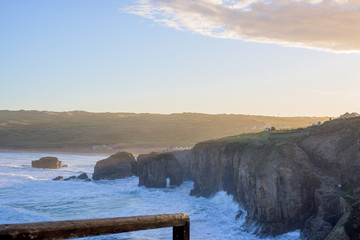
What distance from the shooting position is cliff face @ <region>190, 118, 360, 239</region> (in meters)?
31.7

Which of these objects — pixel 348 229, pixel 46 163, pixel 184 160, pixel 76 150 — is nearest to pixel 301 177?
pixel 348 229

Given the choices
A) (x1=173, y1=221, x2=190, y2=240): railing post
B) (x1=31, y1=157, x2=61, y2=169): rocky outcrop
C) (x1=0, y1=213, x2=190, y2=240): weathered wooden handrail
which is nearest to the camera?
(x1=0, y1=213, x2=190, y2=240): weathered wooden handrail

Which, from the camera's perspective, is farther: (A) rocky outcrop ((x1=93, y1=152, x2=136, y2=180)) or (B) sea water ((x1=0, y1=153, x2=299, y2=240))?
(A) rocky outcrop ((x1=93, y1=152, x2=136, y2=180))

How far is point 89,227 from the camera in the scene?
3.79 metres

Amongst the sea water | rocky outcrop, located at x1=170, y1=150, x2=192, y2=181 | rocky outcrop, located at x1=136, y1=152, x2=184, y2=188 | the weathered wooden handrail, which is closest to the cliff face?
the sea water

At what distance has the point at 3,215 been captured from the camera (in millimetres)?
42000

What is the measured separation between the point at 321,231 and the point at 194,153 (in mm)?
33335

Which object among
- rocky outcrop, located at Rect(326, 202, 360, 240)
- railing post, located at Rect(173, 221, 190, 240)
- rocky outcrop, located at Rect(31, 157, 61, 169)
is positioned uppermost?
railing post, located at Rect(173, 221, 190, 240)

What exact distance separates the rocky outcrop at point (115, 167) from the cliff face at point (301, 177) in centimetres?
3703

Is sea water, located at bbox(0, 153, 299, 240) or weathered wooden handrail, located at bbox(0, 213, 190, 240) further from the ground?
weathered wooden handrail, located at bbox(0, 213, 190, 240)

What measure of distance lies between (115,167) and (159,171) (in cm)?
1495

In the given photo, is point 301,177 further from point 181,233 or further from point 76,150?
point 76,150

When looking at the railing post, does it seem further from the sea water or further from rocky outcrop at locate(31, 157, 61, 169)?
rocky outcrop at locate(31, 157, 61, 169)

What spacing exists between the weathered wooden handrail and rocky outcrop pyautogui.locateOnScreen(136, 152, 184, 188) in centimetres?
6076
